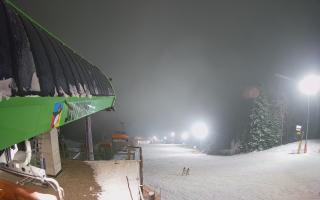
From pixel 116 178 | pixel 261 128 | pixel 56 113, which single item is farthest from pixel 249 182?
pixel 261 128

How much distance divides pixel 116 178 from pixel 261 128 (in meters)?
33.7

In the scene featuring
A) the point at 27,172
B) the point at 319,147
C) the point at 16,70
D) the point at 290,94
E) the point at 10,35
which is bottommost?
the point at 319,147

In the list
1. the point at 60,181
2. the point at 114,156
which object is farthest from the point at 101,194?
the point at 114,156

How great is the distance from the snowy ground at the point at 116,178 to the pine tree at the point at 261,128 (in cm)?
3121

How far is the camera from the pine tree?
125 ft

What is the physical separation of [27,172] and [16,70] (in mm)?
4455

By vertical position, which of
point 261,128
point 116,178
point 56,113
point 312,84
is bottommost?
point 116,178

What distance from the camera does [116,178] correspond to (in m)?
10.4

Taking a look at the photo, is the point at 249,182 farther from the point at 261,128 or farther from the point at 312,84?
the point at 261,128

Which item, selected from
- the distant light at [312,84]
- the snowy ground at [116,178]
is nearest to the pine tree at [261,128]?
the distant light at [312,84]

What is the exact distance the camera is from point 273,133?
38.9 meters

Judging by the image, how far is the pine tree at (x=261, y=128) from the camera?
3825 centimetres

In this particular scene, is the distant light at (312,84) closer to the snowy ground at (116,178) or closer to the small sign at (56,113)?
the snowy ground at (116,178)

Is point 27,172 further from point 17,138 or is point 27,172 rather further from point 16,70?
point 16,70
